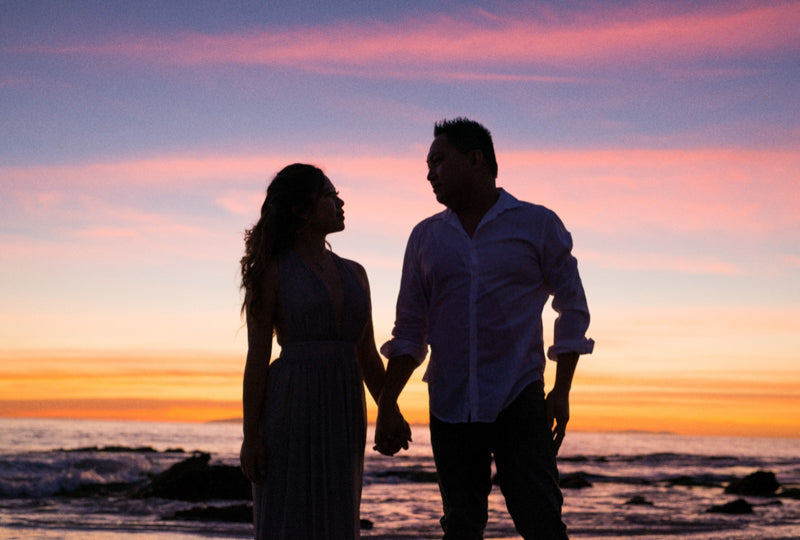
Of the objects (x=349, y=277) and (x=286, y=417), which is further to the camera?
(x=349, y=277)

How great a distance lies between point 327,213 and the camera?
448 centimetres

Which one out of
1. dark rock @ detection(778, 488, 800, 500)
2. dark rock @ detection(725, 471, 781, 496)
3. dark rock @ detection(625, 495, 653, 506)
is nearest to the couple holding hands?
dark rock @ detection(625, 495, 653, 506)

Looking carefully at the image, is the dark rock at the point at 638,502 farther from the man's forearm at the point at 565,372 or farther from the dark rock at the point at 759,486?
the man's forearm at the point at 565,372

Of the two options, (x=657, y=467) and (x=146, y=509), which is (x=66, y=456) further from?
(x=657, y=467)

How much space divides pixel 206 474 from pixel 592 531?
27.3 feet

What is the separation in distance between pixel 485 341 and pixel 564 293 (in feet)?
1.36

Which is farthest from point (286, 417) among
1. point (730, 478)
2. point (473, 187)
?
point (730, 478)

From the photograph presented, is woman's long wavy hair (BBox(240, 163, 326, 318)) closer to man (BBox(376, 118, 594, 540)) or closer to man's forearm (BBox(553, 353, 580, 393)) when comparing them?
man (BBox(376, 118, 594, 540))

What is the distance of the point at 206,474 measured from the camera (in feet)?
59.7

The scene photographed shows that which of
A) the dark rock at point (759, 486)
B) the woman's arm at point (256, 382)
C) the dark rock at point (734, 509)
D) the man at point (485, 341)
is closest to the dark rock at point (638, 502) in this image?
the dark rock at point (734, 509)

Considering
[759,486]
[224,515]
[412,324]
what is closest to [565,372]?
[412,324]

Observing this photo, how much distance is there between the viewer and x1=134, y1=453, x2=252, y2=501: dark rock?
58.5ft

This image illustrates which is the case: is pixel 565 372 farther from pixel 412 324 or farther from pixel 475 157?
pixel 475 157

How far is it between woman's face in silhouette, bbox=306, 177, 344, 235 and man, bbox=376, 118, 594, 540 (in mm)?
500
